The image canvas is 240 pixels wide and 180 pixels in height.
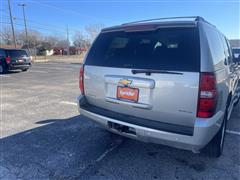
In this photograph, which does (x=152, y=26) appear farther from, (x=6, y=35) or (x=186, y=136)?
(x=6, y=35)

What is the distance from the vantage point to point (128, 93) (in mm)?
2420

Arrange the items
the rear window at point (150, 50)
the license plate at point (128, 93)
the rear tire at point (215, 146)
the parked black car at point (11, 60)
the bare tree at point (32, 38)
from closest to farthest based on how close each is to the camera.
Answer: the rear window at point (150, 50), the license plate at point (128, 93), the rear tire at point (215, 146), the parked black car at point (11, 60), the bare tree at point (32, 38)

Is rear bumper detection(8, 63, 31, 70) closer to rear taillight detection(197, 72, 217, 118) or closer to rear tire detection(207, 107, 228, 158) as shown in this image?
rear tire detection(207, 107, 228, 158)

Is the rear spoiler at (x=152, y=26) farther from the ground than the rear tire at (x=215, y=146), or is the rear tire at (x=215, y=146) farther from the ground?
the rear spoiler at (x=152, y=26)

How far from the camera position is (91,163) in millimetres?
2732

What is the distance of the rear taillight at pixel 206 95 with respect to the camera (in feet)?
6.40

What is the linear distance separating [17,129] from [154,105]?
3097mm

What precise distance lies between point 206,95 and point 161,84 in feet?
1.59

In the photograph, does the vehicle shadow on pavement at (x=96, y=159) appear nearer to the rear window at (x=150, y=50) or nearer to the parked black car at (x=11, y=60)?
the rear window at (x=150, y=50)

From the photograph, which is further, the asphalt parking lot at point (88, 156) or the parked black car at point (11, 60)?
the parked black car at point (11, 60)

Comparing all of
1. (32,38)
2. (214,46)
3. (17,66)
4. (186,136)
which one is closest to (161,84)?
(186,136)

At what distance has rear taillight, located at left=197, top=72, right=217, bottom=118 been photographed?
76.8 inches

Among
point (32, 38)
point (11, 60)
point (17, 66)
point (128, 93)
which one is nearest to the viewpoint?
point (128, 93)

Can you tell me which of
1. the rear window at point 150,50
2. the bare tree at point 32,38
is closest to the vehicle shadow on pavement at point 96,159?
the rear window at point 150,50
